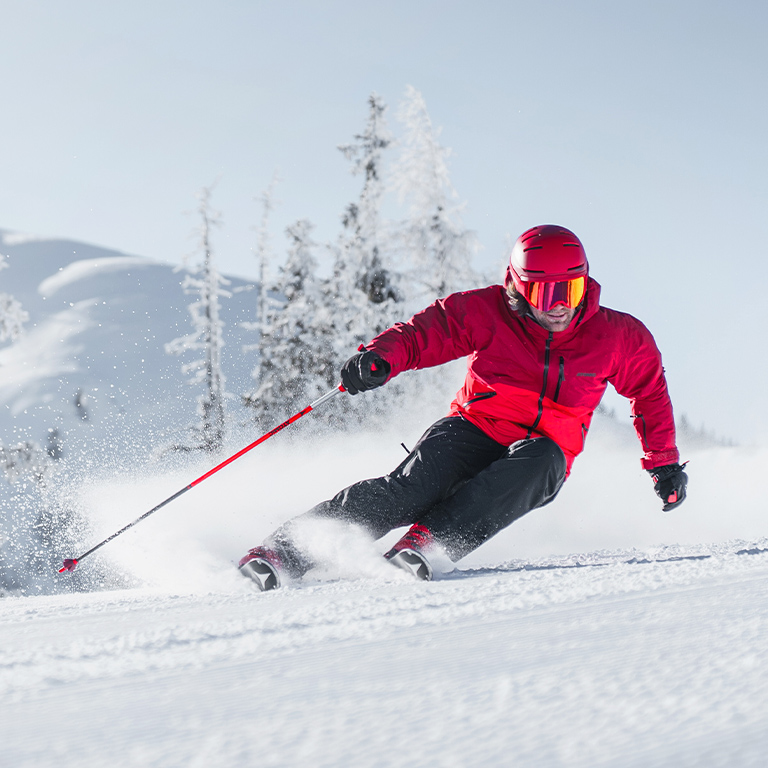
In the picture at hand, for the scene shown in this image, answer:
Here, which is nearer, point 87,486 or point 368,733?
point 368,733

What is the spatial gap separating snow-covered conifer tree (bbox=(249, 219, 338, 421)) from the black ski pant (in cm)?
1085

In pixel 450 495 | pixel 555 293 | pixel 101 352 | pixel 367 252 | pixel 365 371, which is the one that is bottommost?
pixel 101 352

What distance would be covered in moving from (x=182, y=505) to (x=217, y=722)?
16.8 ft

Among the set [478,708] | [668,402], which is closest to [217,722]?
[478,708]

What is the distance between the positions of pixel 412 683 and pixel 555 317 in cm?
242

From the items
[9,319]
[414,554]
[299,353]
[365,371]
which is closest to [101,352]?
[299,353]

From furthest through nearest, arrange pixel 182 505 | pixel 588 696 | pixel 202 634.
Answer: pixel 182 505 → pixel 202 634 → pixel 588 696

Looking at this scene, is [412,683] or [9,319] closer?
[412,683]

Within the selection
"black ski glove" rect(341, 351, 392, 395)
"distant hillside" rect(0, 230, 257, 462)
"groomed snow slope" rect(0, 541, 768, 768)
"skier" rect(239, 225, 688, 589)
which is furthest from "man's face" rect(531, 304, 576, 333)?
"distant hillside" rect(0, 230, 257, 462)

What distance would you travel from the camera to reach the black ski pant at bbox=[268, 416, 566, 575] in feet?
8.97

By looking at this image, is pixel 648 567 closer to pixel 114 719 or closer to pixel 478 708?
pixel 478 708

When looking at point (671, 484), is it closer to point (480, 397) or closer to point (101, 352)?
point (480, 397)

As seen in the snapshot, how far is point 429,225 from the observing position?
14.4 m

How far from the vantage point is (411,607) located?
1507mm
